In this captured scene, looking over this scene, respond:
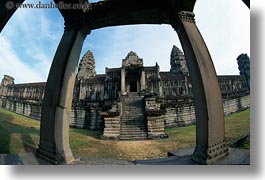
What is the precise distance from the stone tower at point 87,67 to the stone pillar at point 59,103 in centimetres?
2232

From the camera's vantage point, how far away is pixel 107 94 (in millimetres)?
19641

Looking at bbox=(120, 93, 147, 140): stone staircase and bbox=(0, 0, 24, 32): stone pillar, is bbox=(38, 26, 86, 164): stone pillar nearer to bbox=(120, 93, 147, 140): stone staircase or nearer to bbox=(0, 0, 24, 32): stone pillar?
bbox=(0, 0, 24, 32): stone pillar

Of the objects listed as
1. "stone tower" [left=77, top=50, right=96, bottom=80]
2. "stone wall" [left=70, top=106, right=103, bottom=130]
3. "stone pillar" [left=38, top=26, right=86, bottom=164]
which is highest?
"stone tower" [left=77, top=50, right=96, bottom=80]

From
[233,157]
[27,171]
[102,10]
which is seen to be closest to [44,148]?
[27,171]

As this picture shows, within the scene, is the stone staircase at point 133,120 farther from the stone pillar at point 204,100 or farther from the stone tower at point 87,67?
the stone tower at point 87,67

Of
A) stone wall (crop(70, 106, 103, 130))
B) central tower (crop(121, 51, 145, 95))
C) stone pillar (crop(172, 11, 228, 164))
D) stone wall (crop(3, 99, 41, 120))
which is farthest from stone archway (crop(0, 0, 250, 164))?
central tower (crop(121, 51, 145, 95))

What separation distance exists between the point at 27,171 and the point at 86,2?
280cm

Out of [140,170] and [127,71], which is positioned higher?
[127,71]

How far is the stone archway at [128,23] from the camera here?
2.55 metres

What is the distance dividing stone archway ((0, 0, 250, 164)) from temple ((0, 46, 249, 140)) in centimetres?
654


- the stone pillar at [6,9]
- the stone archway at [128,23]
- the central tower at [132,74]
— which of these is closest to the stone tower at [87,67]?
the central tower at [132,74]

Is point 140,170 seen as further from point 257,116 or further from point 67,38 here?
point 67,38

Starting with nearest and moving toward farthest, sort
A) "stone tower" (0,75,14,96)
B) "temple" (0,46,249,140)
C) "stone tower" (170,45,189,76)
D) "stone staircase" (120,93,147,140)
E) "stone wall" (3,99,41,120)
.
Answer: "stone staircase" (120,93,147,140) → "temple" (0,46,249,140) → "stone wall" (3,99,41,120) → "stone tower" (0,75,14,96) → "stone tower" (170,45,189,76)

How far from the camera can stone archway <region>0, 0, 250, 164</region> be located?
255 centimetres
